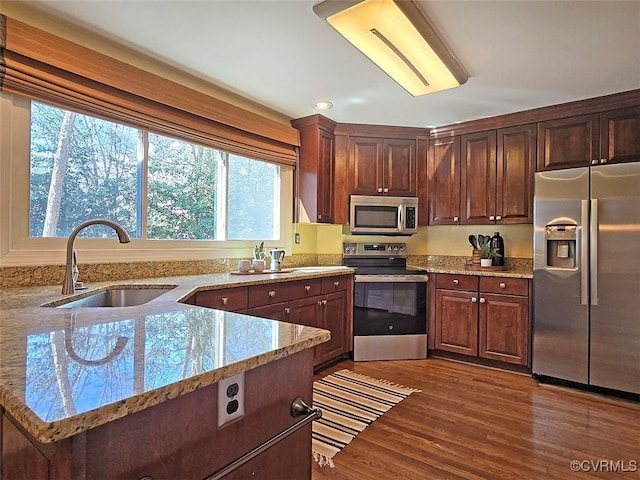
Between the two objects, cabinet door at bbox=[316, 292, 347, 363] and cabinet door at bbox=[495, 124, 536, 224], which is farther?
cabinet door at bbox=[495, 124, 536, 224]

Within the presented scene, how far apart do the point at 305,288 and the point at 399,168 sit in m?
1.71

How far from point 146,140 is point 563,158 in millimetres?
3344

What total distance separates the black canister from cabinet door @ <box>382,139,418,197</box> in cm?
90

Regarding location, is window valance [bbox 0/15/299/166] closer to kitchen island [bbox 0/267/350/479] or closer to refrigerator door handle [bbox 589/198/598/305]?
kitchen island [bbox 0/267/350/479]

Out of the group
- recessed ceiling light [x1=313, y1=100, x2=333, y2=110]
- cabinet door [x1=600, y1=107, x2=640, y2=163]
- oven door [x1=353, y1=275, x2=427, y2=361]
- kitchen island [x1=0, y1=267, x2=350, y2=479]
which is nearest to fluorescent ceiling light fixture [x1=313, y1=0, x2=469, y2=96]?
recessed ceiling light [x1=313, y1=100, x2=333, y2=110]

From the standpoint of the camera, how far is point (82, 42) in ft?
7.06

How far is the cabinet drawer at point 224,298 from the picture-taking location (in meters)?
2.19

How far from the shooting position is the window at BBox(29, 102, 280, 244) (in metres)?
2.10

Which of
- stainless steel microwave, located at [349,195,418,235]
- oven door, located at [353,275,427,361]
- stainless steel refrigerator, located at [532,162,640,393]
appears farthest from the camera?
stainless steel microwave, located at [349,195,418,235]

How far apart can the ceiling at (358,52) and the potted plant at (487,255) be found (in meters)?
1.31

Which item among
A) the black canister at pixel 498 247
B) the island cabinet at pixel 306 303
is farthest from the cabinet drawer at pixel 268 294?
the black canister at pixel 498 247

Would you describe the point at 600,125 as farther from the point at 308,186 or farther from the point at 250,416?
the point at 250,416

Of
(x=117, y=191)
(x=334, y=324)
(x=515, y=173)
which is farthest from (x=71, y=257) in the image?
(x=515, y=173)

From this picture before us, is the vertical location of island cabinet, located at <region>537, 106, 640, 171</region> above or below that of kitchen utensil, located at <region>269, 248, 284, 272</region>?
above
